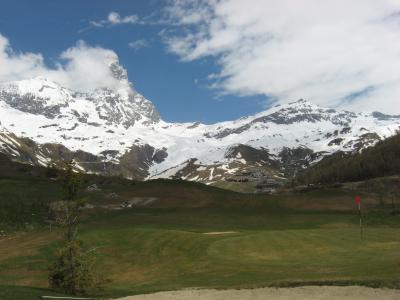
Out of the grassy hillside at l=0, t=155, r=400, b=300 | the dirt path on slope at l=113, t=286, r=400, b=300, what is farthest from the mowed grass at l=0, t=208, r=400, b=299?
the dirt path on slope at l=113, t=286, r=400, b=300

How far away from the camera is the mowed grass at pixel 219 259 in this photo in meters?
45.6

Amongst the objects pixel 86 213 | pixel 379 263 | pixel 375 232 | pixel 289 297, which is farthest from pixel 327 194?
pixel 289 297

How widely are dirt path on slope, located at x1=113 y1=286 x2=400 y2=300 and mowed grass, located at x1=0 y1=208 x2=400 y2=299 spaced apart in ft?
5.69

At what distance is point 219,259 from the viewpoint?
196 ft

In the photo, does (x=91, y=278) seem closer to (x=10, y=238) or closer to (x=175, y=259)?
(x=175, y=259)

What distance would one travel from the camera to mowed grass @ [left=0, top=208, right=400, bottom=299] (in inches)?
1796

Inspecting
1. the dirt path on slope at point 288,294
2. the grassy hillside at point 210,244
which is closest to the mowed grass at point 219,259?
the grassy hillside at point 210,244

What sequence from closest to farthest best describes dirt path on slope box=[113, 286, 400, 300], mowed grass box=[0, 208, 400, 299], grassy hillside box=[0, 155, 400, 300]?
dirt path on slope box=[113, 286, 400, 300], mowed grass box=[0, 208, 400, 299], grassy hillside box=[0, 155, 400, 300]

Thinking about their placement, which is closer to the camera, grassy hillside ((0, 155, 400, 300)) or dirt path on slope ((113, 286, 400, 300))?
dirt path on slope ((113, 286, 400, 300))

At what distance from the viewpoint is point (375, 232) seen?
73562mm

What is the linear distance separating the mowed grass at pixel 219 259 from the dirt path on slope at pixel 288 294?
5.69 ft

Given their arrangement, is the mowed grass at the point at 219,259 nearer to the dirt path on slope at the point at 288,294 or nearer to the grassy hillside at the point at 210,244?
the grassy hillside at the point at 210,244

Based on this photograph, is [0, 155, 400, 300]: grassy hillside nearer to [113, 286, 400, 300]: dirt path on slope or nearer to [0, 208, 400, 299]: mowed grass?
[0, 208, 400, 299]: mowed grass

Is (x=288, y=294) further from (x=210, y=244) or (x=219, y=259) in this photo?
(x=210, y=244)
